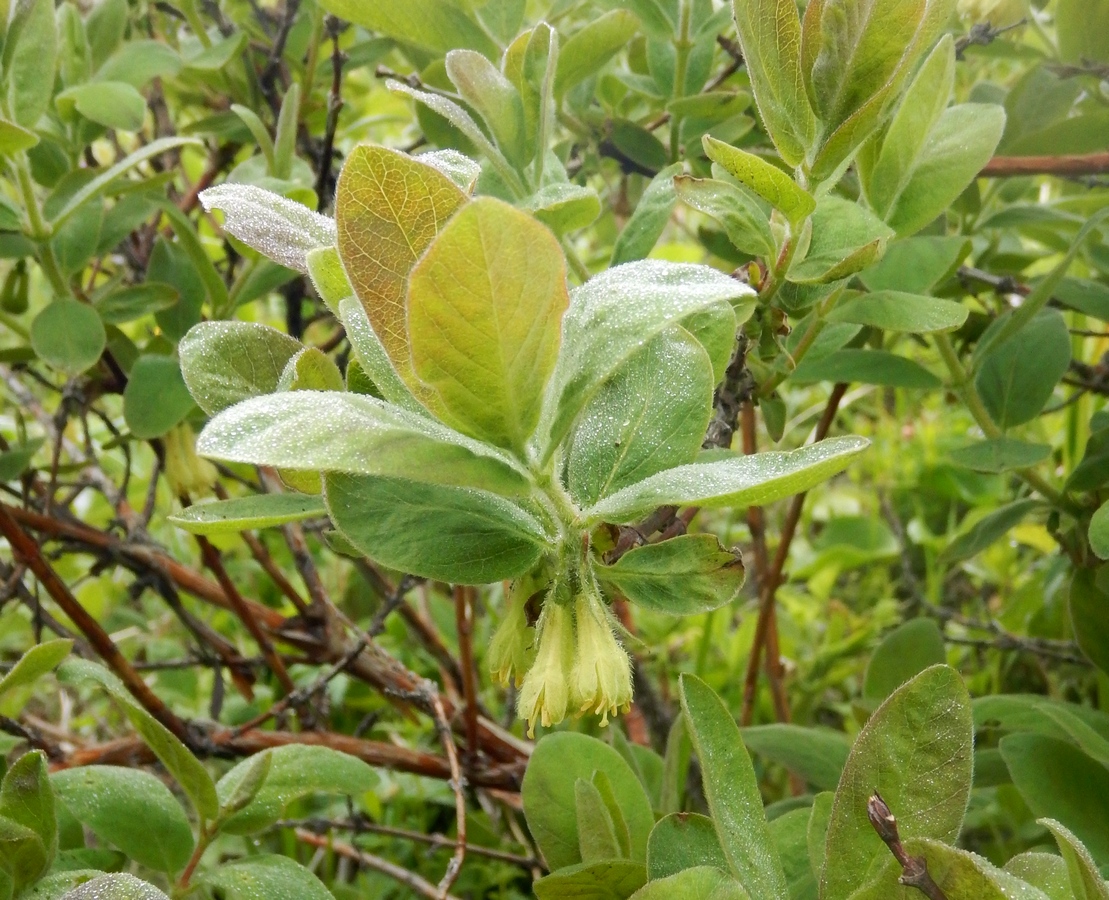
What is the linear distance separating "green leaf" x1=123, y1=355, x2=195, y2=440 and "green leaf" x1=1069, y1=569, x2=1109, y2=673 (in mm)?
757

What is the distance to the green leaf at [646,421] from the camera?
503 mm

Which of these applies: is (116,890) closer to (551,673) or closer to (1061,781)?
(551,673)

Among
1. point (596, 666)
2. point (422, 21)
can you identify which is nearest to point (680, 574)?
point (596, 666)

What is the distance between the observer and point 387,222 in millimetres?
418

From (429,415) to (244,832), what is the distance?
0.35 meters

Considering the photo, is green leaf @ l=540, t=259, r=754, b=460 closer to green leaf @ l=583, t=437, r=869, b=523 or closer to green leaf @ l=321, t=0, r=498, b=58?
green leaf @ l=583, t=437, r=869, b=523

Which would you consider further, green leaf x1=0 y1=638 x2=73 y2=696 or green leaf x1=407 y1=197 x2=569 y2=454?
green leaf x1=0 y1=638 x2=73 y2=696

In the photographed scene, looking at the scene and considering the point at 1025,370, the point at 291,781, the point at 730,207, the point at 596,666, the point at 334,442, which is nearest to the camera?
the point at 334,442

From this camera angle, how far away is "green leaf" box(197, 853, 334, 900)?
604 millimetres

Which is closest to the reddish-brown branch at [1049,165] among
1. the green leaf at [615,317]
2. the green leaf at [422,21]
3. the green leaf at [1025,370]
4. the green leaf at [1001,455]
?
the green leaf at [1025,370]

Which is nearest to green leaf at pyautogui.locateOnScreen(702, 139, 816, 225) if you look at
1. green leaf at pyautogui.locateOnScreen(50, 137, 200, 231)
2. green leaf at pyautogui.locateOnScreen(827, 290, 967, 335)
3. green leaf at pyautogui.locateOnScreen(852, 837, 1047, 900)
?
green leaf at pyautogui.locateOnScreen(827, 290, 967, 335)

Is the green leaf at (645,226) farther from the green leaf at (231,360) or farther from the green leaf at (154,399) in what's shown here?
the green leaf at (154,399)

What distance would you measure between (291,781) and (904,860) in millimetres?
405

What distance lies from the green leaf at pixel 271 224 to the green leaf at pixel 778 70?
0.78 ft
